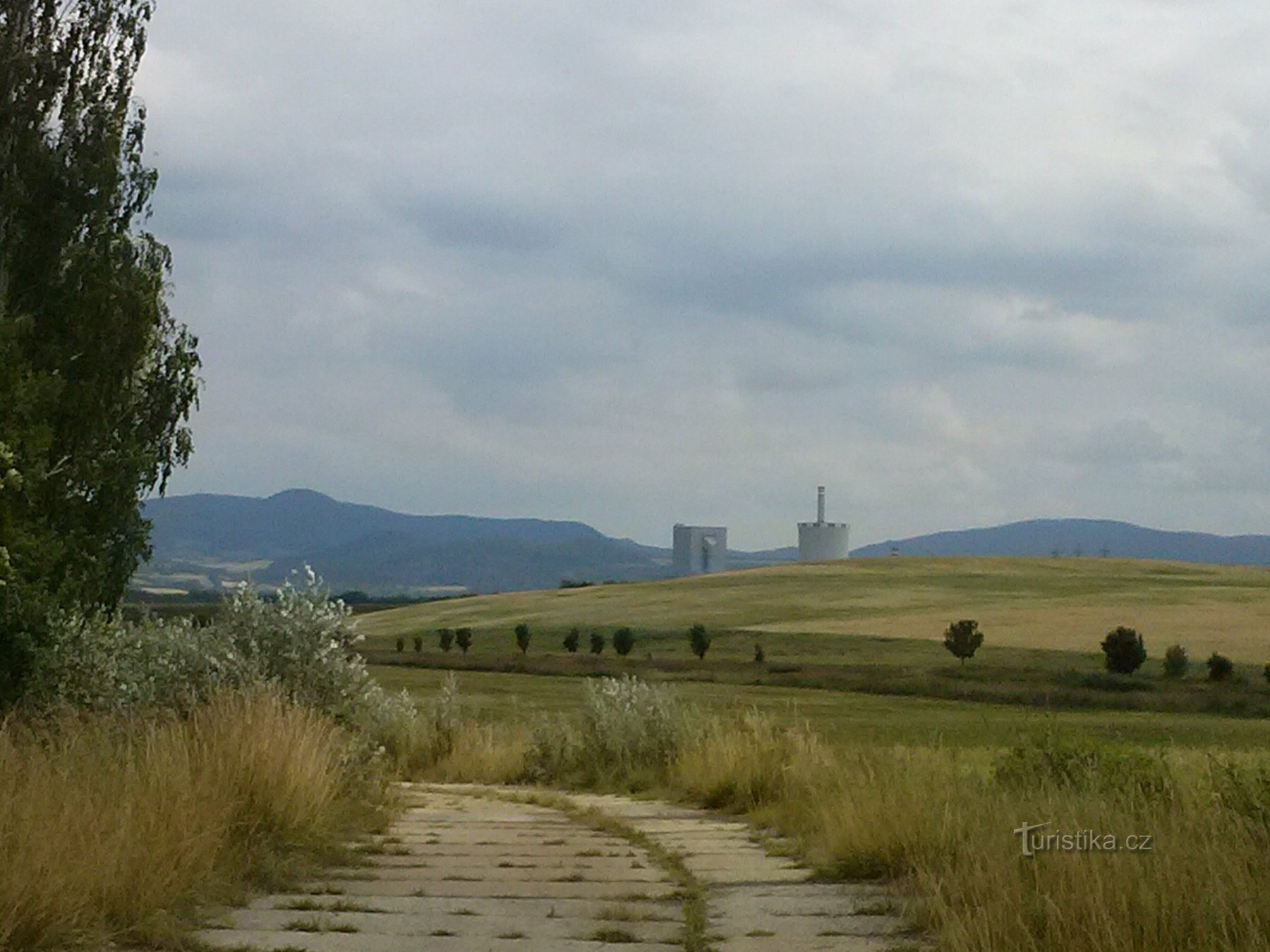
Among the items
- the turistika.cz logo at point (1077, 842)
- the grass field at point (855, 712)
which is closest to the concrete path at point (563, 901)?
the turistika.cz logo at point (1077, 842)

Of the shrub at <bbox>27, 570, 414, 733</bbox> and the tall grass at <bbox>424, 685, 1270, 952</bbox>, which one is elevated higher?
the shrub at <bbox>27, 570, 414, 733</bbox>

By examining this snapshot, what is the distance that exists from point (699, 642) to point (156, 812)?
57.3m

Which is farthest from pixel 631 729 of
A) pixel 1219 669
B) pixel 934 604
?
pixel 934 604

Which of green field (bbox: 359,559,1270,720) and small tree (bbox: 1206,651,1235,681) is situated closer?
green field (bbox: 359,559,1270,720)

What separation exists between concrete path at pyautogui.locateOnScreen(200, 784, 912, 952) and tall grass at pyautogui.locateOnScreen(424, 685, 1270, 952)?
0.40 m

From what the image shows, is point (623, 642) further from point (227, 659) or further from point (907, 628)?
point (227, 659)

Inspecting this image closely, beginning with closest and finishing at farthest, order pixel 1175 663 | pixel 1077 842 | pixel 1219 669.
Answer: pixel 1077 842 → pixel 1219 669 → pixel 1175 663

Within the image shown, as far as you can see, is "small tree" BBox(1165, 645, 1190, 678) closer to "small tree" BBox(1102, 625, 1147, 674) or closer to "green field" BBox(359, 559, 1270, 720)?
"green field" BBox(359, 559, 1270, 720)

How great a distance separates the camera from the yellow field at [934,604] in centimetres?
6869

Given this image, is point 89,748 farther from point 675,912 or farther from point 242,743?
point 675,912

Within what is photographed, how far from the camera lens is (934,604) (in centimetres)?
8125

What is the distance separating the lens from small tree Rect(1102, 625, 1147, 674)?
5628 cm

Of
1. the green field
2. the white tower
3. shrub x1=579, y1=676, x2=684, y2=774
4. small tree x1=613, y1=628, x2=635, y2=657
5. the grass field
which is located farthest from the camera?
the white tower

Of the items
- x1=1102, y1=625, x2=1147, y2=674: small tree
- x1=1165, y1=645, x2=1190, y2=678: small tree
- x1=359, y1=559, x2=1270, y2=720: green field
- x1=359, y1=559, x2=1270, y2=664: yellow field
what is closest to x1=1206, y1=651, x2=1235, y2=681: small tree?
x1=359, y1=559, x2=1270, y2=720: green field
